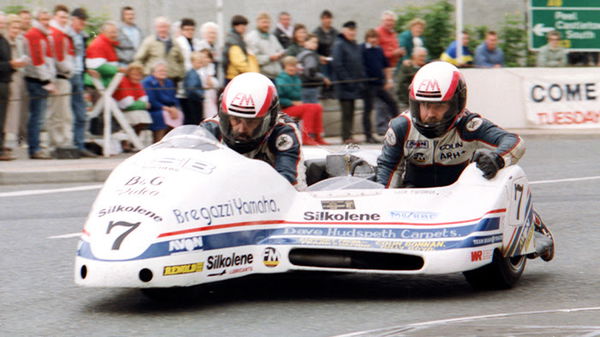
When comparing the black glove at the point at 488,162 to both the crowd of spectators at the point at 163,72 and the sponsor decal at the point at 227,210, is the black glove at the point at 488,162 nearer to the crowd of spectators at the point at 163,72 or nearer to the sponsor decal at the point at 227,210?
the sponsor decal at the point at 227,210

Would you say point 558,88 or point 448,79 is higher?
point 448,79

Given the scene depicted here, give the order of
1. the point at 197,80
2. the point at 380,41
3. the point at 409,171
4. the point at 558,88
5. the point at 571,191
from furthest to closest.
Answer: the point at 558,88, the point at 380,41, the point at 197,80, the point at 571,191, the point at 409,171

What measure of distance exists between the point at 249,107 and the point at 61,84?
8.30m

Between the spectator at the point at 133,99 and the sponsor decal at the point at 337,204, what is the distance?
8.82 m

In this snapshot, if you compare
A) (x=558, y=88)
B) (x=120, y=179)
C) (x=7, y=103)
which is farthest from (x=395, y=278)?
(x=558, y=88)

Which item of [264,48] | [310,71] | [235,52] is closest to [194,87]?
[235,52]

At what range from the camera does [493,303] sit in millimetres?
7418

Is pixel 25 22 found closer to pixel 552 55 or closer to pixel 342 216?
pixel 342 216

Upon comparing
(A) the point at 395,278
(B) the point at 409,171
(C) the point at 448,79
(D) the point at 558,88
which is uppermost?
(C) the point at 448,79

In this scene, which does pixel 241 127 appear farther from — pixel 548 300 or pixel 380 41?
pixel 380 41

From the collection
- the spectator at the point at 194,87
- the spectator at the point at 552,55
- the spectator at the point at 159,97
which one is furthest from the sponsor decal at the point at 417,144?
the spectator at the point at 552,55

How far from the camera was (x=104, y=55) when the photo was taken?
15969 mm

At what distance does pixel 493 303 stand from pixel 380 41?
12080mm

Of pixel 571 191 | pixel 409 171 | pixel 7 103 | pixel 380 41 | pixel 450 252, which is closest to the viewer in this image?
pixel 450 252
